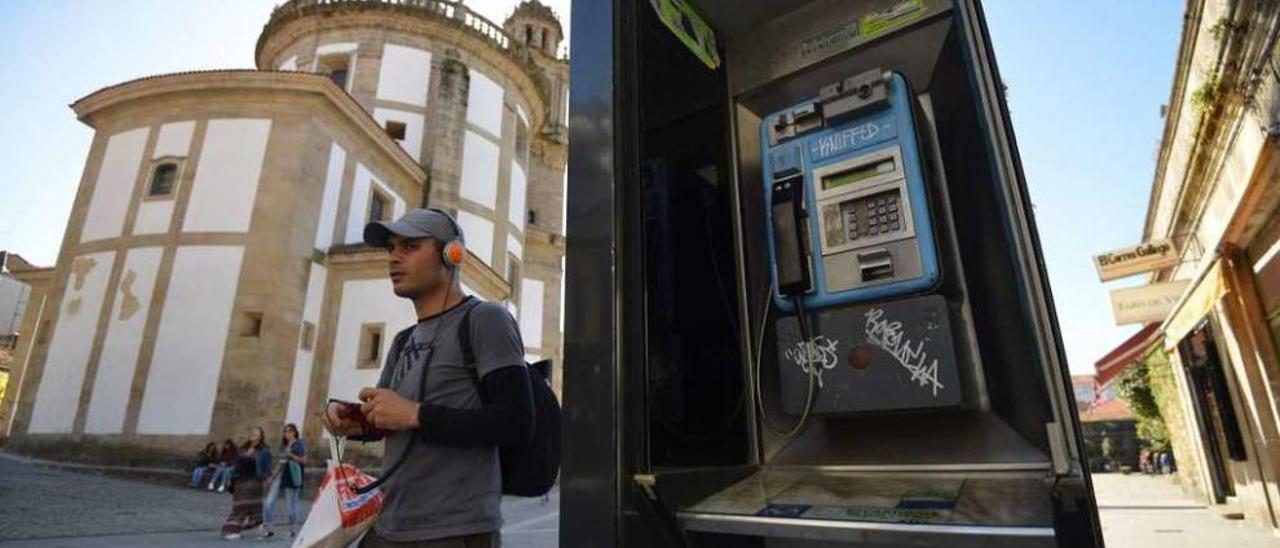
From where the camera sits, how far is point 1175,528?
8258 millimetres

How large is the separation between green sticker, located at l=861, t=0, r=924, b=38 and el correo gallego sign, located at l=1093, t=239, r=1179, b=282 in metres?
8.59

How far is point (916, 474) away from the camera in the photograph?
2123mm

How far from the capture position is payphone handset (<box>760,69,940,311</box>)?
7.18 ft

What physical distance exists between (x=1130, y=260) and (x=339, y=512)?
10647mm

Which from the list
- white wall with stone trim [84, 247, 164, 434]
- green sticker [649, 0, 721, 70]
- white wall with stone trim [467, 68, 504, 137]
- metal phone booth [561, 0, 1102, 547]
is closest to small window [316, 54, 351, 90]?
white wall with stone trim [467, 68, 504, 137]

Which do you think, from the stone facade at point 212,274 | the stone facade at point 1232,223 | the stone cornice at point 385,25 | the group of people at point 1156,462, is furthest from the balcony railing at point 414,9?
the group of people at point 1156,462

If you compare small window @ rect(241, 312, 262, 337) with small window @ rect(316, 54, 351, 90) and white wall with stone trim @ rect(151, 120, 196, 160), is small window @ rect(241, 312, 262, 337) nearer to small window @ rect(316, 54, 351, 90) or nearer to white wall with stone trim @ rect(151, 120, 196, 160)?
white wall with stone trim @ rect(151, 120, 196, 160)

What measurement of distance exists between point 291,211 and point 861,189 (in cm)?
1596

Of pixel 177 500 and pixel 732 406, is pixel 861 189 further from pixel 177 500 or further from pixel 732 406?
pixel 177 500

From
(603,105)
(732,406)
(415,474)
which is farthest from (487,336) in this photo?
(732,406)

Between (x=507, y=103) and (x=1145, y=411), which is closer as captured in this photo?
(x=1145, y=411)

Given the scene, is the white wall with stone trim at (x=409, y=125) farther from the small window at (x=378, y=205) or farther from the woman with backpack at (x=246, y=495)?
the woman with backpack at (x=246, y=495)

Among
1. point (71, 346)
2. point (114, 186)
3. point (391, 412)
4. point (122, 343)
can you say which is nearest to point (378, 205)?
point (114, 186)

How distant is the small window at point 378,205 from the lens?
18422mm
